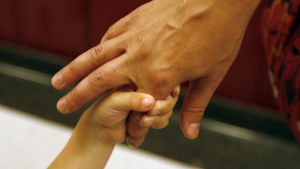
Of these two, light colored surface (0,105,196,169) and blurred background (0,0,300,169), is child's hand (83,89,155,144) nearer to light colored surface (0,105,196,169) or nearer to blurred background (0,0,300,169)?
light colored surface (0,105,196,169)

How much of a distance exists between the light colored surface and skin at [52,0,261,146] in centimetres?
41

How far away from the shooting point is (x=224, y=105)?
7.12 feet

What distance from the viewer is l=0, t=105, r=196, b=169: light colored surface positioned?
1.30 meters

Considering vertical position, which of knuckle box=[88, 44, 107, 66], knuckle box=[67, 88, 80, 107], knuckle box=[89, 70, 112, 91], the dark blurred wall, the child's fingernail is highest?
knuckle box=[88, 44, 107, 66]

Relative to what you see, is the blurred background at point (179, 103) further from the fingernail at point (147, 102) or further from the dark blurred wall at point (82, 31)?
the fingernail at point (147, 102)

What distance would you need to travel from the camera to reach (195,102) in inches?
35.9

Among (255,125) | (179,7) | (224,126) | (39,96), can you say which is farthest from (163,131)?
(179,7)

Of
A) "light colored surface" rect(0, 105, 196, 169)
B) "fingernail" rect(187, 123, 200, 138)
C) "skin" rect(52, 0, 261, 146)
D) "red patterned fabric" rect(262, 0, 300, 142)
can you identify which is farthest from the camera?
"light colored surface" rect(0, 105, 196, 169)

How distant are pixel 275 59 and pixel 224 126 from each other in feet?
3.48

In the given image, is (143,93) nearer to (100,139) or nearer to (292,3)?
(100,139)

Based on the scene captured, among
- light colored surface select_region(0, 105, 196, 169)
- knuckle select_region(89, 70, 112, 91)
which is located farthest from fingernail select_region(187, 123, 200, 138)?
light colored surface select_region(0, 105, 196, 169)

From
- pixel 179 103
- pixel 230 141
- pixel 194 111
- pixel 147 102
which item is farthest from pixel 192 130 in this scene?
pixel 179 103

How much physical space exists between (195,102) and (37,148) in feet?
2.22

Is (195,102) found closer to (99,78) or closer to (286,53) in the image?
(99,78)
